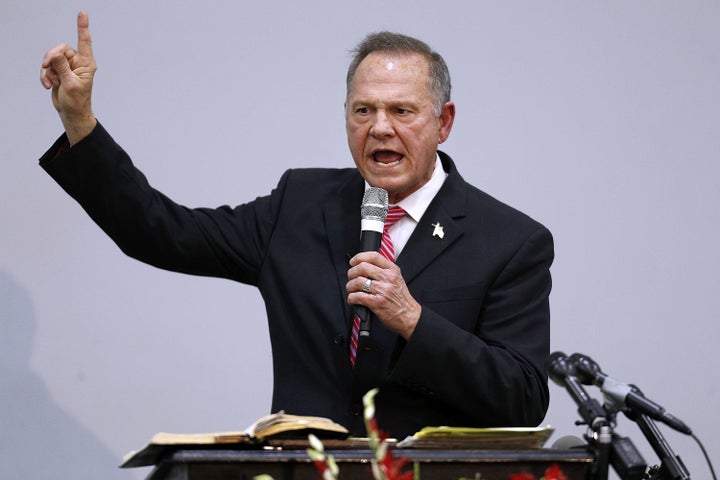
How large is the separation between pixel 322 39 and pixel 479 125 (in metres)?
0.60

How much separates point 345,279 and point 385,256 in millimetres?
113

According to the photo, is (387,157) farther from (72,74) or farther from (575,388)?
(575,388)

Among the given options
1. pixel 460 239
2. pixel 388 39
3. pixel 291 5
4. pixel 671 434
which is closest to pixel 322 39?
pixel 291 5

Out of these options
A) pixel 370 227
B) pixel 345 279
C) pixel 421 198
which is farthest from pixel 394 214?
pixel 370 227

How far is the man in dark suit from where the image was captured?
107 inches

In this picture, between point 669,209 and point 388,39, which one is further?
point 669,209

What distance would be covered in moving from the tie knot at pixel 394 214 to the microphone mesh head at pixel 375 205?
365 millimetres

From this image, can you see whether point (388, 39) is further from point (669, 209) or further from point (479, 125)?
point (669, 209)

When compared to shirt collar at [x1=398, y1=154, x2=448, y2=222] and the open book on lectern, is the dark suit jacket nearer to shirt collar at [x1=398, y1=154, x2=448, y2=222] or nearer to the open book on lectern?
shirt collar at [x1=398, y1=154, x2=448, y2=222]

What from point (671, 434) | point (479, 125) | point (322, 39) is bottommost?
point (671, 434)

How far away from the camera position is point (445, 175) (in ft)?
10.5

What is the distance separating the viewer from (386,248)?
2963mm

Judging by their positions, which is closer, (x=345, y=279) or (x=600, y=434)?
(x=600, y=434)

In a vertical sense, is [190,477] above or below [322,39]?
below
